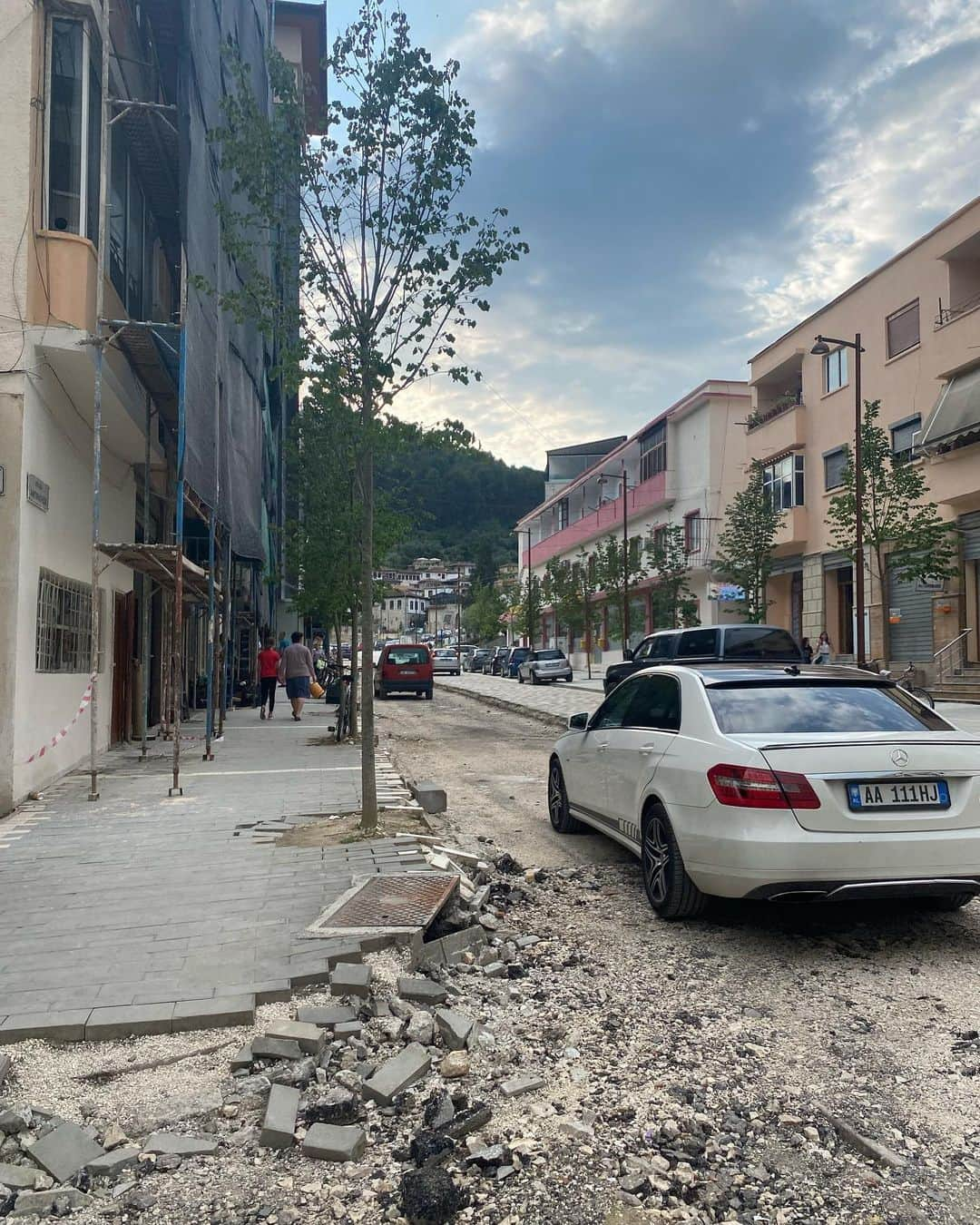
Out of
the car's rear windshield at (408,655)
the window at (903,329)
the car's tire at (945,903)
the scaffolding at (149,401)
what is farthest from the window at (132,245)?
the window at (903,329)

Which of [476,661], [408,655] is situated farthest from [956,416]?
[476,661]

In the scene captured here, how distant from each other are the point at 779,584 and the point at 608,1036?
33.1 meters

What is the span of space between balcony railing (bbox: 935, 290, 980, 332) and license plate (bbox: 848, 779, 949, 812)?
22801mm

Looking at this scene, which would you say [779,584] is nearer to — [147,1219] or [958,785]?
[958,785]

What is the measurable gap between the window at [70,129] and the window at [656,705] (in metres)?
7.14

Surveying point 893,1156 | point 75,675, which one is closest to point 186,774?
point 75,675

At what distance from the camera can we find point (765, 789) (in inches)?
187

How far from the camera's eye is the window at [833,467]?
30.7m

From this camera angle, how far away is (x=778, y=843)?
4656 mm

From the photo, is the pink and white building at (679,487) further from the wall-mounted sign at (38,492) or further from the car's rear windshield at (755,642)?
the wall-mounted sign at (38,492)

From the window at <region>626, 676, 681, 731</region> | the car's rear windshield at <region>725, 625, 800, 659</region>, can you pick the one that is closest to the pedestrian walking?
the car's rear windshield at <region>725, 625, 800, 659</region>

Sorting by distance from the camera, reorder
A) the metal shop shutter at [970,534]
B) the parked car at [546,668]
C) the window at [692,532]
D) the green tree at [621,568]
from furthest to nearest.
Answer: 1. the window at [692,532]
2. the green tree at [621,568]
3. the parked car at [546,668]
4. the metal shop shutter at [970,534]

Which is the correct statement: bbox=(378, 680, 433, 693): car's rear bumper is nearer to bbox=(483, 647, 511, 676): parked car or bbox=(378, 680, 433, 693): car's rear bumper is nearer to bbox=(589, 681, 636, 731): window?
bbox=(483, 647, 511, 676): parked car

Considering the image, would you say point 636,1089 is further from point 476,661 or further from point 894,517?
point 476,661
